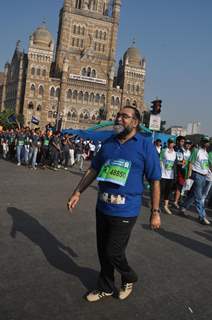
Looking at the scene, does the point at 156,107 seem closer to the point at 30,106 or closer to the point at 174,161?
the point at 174,161

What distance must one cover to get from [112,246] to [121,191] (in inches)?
21.0

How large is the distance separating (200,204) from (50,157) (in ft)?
35.6

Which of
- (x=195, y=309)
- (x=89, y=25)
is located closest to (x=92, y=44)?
(x=89, y=25)

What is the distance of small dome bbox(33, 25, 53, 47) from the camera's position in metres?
74.4

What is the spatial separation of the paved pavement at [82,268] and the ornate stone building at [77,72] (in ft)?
210

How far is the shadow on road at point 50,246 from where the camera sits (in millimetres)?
4339

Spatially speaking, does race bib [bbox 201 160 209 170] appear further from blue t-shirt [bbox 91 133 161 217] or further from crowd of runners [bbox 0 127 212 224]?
blue t-shirt [bbox 91 133 161 217]

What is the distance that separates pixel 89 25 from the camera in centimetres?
7594

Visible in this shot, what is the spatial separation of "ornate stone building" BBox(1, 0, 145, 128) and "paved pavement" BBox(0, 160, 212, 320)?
6410 cm

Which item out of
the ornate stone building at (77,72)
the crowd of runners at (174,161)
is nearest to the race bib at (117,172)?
the crowd of runners at (174,161)

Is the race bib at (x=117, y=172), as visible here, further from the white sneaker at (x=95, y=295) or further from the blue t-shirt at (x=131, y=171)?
the white sneaker at (x=95, y=295)

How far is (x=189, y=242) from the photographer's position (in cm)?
619

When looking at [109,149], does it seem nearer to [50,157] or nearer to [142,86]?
[50,157]

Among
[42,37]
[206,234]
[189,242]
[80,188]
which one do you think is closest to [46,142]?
[206,234]
